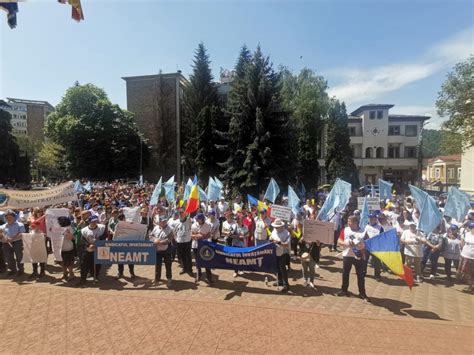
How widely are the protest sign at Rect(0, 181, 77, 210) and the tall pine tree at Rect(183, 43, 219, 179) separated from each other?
24175 mm

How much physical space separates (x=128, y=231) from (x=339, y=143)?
33.2m

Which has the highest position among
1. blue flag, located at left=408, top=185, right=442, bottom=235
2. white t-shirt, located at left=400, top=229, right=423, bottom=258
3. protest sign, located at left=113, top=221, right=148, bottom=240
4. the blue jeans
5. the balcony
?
the balcony

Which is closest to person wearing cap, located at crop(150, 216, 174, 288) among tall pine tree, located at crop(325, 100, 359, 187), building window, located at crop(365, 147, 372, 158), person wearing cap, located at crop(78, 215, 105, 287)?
person wearing cap, located at crop(78, 215, 105, 287)

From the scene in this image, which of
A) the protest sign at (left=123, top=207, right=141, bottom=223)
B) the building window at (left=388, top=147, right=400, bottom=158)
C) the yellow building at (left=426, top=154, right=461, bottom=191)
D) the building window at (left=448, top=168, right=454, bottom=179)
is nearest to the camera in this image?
the protest sign at (left=123, top=207, right=141, bottom=223)

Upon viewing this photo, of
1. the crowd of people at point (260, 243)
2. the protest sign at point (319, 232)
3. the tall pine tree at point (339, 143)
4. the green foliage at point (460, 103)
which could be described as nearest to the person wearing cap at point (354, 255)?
the crowd of people at point (260, 243)

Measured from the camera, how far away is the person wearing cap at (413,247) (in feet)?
29.3

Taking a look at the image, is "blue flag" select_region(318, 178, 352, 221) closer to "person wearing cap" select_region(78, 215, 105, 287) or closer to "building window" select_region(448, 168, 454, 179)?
"person wearing cap" select_region(78, 215, 105, 287)

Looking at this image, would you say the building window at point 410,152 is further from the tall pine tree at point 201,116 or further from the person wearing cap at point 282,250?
the person wearing cap at point 282,250

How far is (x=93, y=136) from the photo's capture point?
1628 inches

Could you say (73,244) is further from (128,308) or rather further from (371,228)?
(371,228)

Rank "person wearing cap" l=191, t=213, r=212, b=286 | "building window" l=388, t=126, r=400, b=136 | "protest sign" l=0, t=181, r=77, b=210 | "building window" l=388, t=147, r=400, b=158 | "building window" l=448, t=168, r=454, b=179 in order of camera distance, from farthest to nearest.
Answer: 1. "building window" l=448, t=168, r=454, b=179
2. "building window" l=388, t=147, r=400, b=158
3. "building window" l=388, t=126, r=400, b=136
4. "protest sign" l=0, t=181, r=77, b=210
5. "person wearing cap" l=191, t=213, r=212, b=286

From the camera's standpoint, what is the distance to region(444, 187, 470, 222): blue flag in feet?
33.2

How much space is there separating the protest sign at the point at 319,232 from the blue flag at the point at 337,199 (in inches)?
103

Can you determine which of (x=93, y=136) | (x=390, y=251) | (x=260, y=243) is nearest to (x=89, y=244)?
(x=260, y=243)
